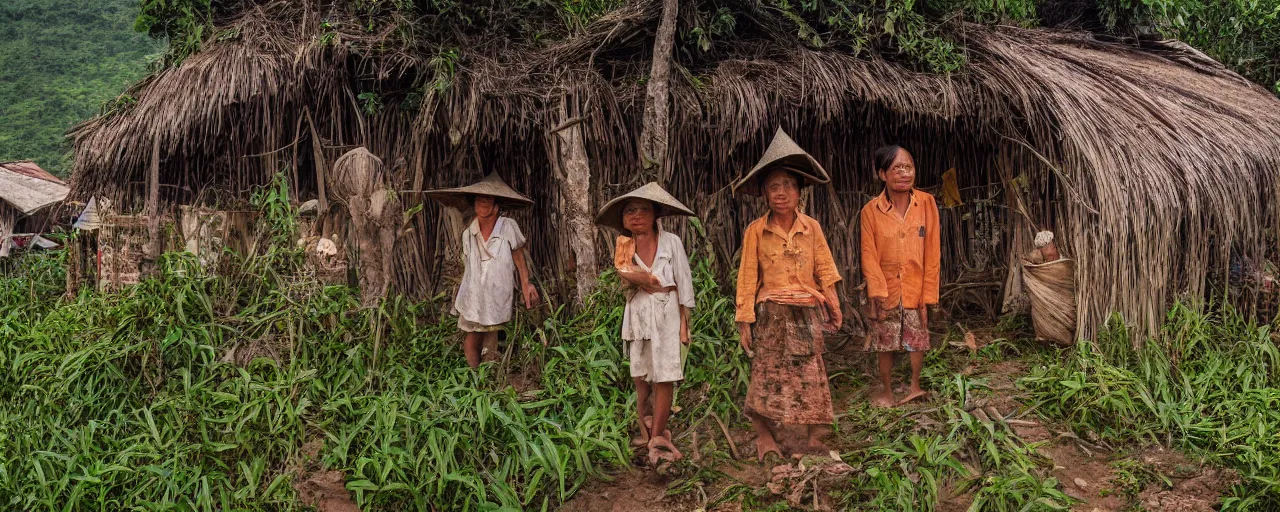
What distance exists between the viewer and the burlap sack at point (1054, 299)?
453cm

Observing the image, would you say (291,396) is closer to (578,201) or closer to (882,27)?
(578,201)

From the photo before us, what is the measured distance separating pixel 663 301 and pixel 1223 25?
6.50m

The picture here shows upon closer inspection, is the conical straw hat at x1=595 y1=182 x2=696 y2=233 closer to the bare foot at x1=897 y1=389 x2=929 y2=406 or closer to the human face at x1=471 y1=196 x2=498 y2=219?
the human face at x1=471 y1=196 x2=498 y2=219

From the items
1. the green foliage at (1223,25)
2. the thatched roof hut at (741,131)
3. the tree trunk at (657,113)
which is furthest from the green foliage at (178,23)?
the green foliage at (1223,25)

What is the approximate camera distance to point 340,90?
5.46 m

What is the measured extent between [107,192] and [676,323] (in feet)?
14.8

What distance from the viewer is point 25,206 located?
1150 centimetres

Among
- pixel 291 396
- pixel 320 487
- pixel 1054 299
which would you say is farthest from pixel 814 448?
pixel 291 396

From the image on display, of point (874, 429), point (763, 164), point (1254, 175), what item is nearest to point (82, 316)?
point (763, 164)

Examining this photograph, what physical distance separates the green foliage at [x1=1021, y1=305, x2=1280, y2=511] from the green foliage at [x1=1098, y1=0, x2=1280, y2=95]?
2.89 m

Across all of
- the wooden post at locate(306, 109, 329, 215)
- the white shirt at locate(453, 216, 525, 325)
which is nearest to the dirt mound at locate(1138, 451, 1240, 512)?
the white shirt at locate(453, 216, 525, 325)

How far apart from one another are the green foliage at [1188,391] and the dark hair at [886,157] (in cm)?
145

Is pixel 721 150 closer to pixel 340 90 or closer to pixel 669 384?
pixel 669 384

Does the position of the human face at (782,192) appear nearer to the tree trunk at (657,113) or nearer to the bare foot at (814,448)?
the bare foot at (814,448)
